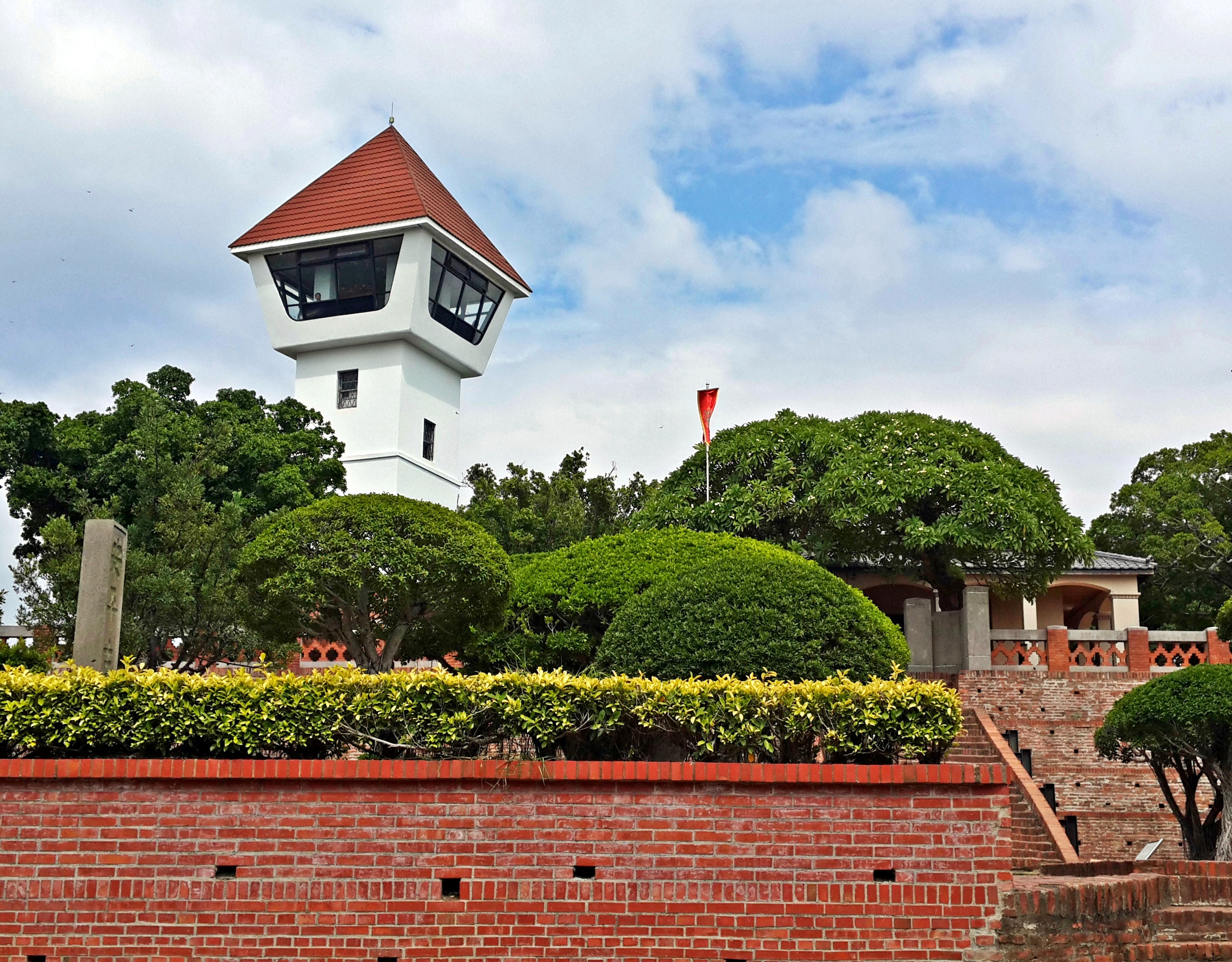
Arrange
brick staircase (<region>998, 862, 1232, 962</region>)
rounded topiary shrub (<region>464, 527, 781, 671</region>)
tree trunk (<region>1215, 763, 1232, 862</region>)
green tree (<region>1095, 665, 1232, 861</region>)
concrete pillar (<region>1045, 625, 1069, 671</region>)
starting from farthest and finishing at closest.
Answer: concrete pillar (<region>1045, 625, 1069, 671</region>) < rounded topiary shrub (<region>464, 527, 781, 671</region>) < tree trunk (<region>1215, 763, 1232, 862</region>) < green tree (<region>1095, 665, 1232, 861</region>) < brick staircase (<region>998, 862, 1232, 962</region>)

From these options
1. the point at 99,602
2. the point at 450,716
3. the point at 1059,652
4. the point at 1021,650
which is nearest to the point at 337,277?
the point at 1021,650

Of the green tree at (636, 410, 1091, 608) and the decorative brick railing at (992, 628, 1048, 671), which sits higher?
the green tree at (636, 410, 1091, 608)

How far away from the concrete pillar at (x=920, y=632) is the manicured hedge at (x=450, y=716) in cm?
1167

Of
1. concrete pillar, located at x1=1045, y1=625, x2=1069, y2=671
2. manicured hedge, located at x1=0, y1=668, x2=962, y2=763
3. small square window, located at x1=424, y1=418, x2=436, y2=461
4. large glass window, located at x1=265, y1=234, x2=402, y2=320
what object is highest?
large glass window, located at x1=265, y1=234, x2=402, y2=320

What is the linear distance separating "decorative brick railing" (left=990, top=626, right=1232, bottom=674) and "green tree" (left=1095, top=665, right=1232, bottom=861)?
153 inches

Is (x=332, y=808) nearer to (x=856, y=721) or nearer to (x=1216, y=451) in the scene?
(x=856, y=721)

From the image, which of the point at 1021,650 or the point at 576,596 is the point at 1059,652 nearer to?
the point at 1021,650

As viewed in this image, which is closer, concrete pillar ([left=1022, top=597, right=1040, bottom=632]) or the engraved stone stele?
the engraved stone stele

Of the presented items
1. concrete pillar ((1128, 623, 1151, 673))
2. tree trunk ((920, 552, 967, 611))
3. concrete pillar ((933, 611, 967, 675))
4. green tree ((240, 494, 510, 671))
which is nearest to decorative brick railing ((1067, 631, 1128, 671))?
concrete pillar ((1128, 623, 1151, 673))

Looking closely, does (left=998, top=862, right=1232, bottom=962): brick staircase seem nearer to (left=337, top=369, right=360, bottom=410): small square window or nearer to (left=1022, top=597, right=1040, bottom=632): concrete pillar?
(left=1022, top=597, right=1040, bottom=632): concrete pillar

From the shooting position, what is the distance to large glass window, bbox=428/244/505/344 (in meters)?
36.6

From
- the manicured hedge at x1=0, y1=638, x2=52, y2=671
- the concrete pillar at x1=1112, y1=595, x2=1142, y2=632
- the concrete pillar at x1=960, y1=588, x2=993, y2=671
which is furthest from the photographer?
the concrete pillar at x1=1112, y1=595, x2=1142, y2=632

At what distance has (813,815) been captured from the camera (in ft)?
27.3

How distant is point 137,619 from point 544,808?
30.1 ft
